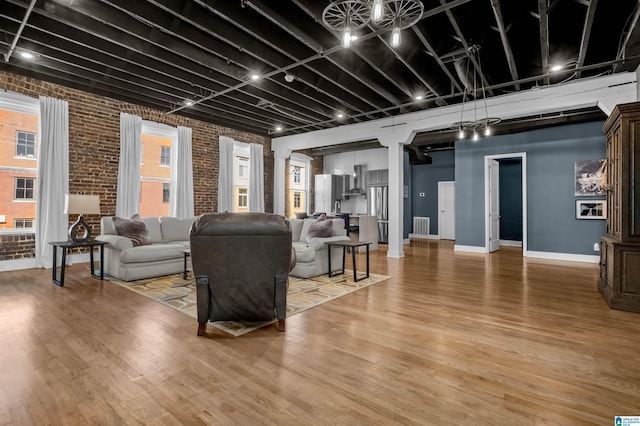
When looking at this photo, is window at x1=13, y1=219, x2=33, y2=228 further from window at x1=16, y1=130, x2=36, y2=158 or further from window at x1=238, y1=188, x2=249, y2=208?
window at x1=238, y1=188, x2=249, y2=208

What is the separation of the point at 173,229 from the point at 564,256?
794cm

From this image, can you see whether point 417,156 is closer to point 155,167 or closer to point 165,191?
point 165,191

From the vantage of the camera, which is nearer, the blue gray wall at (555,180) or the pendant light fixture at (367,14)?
the pendant light fixture at (367,14)

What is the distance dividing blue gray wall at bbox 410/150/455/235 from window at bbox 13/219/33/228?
33.2 ft

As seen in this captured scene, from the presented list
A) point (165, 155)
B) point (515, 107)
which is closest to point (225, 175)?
point (165, 155)

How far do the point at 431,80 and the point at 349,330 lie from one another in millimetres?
4414

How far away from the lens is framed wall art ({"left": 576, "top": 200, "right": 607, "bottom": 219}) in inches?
253

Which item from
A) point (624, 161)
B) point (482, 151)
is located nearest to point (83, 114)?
point (624, 161)

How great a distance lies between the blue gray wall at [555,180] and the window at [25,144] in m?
9.43

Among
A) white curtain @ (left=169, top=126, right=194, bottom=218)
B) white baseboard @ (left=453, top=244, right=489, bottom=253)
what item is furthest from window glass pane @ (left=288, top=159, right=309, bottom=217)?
white baseboard @ (left=453, top=244, right=489, bottom=253)

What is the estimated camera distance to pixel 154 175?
7.21 meters

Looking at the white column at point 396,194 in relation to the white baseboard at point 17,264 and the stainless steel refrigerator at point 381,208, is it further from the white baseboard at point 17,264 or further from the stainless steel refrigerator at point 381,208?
the white baseboard at point 17,264

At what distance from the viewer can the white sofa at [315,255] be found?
16.3 feet

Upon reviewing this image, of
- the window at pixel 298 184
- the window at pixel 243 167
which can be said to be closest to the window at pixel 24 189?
the window at pixel 243 167
